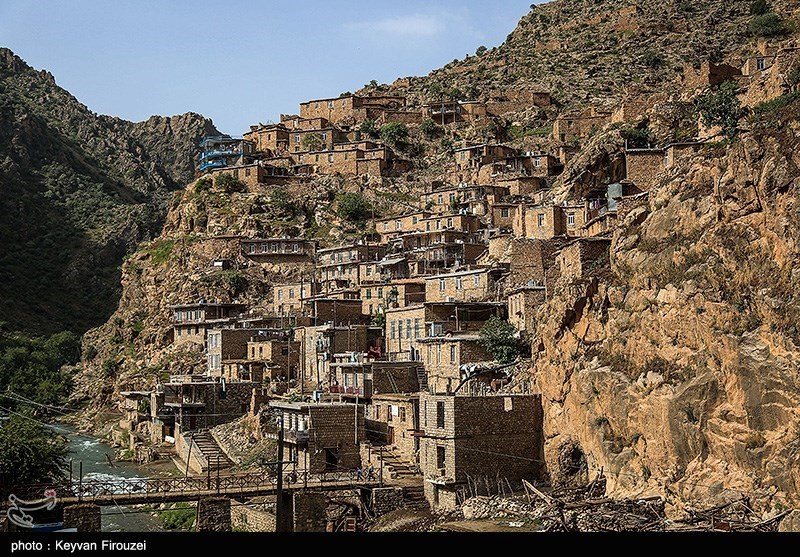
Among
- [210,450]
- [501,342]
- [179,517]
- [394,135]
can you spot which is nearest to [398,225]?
[394,135]

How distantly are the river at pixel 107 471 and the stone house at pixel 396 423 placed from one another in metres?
8.97

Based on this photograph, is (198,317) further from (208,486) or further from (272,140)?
(208,486)

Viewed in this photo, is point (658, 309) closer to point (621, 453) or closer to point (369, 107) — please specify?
point (621, 453)

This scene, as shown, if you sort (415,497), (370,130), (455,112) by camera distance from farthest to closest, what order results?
(455,112)
(370,130)
(415,497)

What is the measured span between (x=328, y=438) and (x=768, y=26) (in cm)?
6651

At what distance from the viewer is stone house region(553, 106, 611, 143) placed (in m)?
78.9

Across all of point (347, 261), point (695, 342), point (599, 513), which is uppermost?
point (347, 261)

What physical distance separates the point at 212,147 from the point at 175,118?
282 feet

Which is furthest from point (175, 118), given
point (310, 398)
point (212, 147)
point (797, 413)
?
point (797, 413)

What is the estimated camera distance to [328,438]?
40.0 metres

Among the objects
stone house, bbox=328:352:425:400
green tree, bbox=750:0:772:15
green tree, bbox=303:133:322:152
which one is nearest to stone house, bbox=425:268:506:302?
stone house, bbox=328:352:425:400

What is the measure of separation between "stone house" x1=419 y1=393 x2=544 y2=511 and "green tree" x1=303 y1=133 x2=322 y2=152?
57.3 metres

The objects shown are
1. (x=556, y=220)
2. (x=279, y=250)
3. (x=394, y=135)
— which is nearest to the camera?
(x=556, y=220)

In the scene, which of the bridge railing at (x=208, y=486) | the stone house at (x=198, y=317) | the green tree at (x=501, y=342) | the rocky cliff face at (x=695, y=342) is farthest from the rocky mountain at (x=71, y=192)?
the rocky cliff face at (x=695, y=342)
